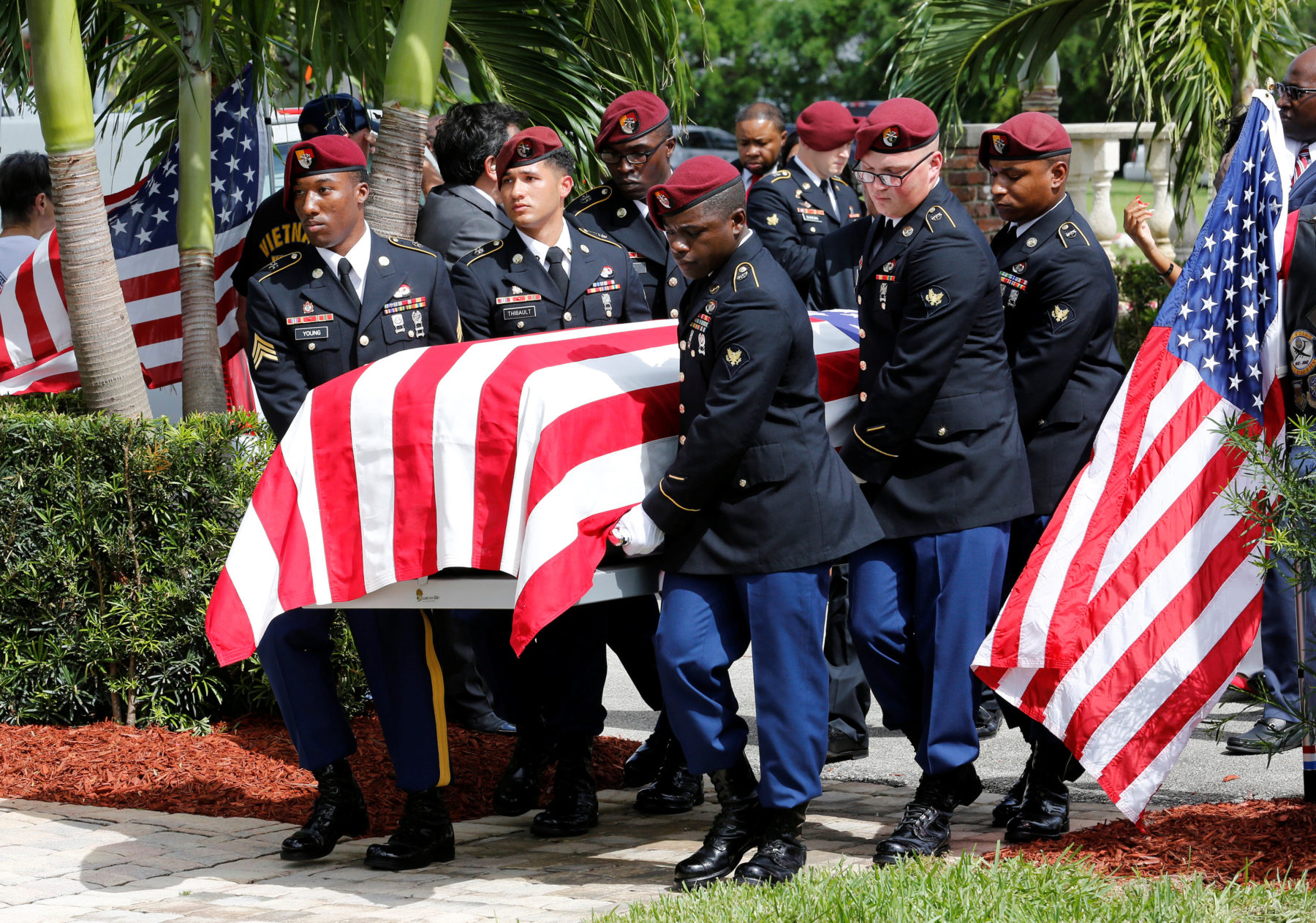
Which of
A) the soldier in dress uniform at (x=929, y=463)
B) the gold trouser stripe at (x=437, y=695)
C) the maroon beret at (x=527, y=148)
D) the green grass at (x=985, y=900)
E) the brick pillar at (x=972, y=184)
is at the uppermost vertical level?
the brick pillar at (x=972, y=184)

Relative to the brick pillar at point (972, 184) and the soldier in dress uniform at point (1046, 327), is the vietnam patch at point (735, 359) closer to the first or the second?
the soldier in dress uniform at point (1046, 327)

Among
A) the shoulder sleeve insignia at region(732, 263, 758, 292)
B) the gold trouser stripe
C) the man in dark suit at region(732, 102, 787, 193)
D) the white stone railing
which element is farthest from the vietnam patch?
the white stone railing

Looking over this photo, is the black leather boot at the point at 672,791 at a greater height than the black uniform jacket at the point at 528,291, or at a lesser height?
lesser

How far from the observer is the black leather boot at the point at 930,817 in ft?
13.6

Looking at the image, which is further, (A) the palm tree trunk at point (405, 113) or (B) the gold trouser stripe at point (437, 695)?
(A) the palm tree trunk at point (405, 113)

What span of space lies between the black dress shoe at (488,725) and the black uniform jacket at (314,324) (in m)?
1.79

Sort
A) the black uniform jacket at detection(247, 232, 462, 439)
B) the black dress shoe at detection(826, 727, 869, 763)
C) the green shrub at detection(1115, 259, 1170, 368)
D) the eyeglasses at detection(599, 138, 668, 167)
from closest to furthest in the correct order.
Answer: the black uniform jacket at detection(247, 232, 462, 439) < the eyeglasses at detection(599, 138, 668, 167) < the black dress shoe at detection(826, 727, 869, 763) < the green shrub at detection(1115, 259, 1170, 368)

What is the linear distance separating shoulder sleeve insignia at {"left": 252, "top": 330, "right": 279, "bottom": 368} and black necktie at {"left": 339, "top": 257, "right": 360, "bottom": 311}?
28 cm

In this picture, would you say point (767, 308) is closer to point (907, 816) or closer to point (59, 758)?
point (907, 816)

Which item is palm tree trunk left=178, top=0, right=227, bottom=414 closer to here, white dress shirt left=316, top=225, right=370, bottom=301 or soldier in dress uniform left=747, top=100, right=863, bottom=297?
white dress shirt left=316, top=225, right=370, bottom=301

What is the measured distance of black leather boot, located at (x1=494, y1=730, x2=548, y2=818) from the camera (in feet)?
16.8

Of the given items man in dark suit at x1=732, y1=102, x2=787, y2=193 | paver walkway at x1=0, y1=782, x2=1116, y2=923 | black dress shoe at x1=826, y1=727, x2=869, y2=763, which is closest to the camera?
paver walkway at x1=0, y1=782, x2=1116, y2=923

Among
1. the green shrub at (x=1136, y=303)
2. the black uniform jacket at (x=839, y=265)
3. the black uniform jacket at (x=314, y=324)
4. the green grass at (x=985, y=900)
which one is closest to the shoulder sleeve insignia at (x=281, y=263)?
the black uniform jacket at (x=314, y=324)

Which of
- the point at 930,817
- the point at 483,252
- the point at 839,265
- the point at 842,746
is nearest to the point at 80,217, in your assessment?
the point at 483,252
